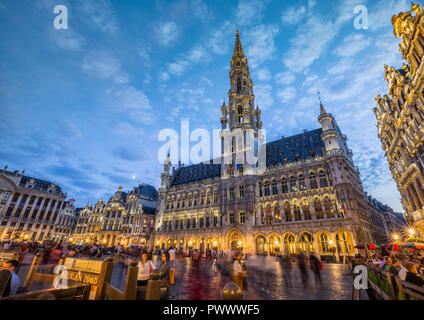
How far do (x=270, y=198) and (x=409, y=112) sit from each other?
67.6 feet

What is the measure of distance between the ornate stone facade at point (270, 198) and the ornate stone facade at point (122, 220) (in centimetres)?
846

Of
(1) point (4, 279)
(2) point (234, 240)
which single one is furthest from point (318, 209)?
(1) point (4, 279)

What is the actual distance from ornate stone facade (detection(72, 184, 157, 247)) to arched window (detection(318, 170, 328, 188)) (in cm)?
4001

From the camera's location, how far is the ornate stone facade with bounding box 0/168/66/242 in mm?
52562

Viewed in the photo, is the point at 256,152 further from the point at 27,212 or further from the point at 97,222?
the point at 27,212

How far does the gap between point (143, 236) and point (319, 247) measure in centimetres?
4226

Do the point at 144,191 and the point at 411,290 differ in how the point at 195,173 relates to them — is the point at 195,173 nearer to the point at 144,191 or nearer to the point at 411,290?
the point at 144,191

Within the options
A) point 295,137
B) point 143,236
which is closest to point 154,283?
point 295,137

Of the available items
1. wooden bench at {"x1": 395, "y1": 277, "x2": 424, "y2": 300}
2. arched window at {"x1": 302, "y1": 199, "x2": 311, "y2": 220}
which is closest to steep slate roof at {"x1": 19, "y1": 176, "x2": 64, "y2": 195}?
arched window at {"x1": 302, "y1": 199, "x2": 311, "y2": 220}

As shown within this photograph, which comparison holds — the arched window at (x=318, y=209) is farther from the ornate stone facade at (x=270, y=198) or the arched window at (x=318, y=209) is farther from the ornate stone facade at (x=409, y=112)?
the ornate stone facade at (x=409, y=112)

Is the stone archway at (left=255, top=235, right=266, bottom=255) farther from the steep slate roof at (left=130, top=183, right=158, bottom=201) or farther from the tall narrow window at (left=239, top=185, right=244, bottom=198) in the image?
the steep slate roof at (left=130, top=183, right=158, bottom=201)

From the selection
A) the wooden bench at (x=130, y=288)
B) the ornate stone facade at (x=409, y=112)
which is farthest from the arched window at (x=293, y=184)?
the wooden bench at (x=130, y=288)

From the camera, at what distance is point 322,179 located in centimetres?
2956
